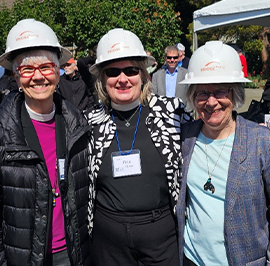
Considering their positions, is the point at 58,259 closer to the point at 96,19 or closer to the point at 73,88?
the point at 73,88

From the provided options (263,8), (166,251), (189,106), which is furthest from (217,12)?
(166,251)

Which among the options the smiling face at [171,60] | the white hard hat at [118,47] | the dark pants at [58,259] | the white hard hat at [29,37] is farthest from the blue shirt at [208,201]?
the smiling face at [171,60]

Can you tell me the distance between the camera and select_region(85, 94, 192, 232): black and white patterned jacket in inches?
92.7

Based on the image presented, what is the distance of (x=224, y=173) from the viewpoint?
204 cm

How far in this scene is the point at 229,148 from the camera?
6.80 ft

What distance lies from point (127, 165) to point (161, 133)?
12.6 inches

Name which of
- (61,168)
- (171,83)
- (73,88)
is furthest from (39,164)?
(171,83)

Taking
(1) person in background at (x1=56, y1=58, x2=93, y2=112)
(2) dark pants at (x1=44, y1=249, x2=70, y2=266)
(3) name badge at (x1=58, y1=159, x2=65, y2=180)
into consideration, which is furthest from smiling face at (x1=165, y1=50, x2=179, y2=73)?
(2) dark pants at (x1=44, y1=249, x2=70, y2=266)

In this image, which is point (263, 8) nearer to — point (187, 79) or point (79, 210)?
point (187, 79)

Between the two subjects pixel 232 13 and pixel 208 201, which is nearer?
pixel 208 201

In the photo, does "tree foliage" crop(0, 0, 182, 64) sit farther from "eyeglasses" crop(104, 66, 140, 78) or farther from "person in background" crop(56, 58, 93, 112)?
"eyeglasses" crop(104, 66, 140, 78)

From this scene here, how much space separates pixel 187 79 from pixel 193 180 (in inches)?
24.1

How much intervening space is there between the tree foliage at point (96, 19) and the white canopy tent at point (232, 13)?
4.67m

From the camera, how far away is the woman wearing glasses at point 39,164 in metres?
2.13
